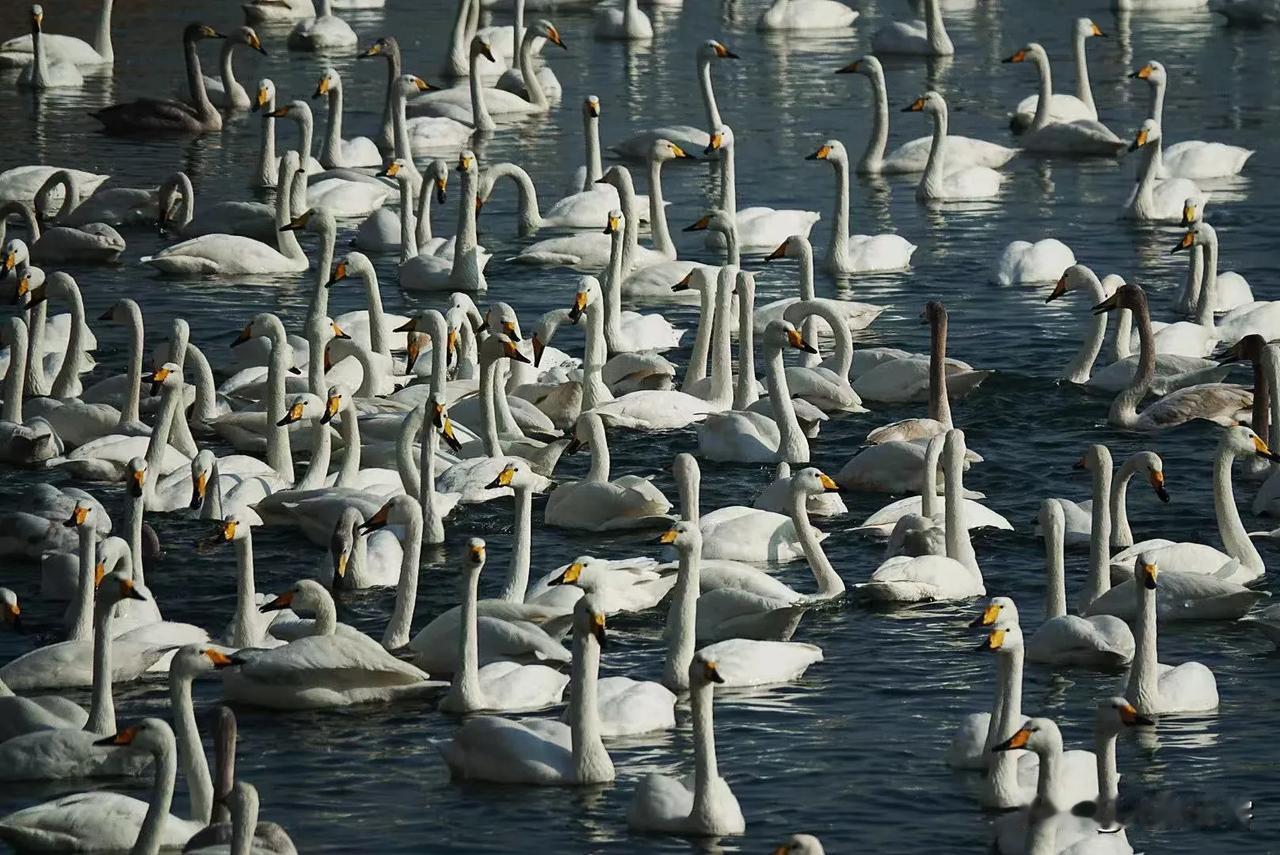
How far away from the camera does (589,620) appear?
37.8 feet

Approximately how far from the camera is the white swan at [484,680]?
12.4 m

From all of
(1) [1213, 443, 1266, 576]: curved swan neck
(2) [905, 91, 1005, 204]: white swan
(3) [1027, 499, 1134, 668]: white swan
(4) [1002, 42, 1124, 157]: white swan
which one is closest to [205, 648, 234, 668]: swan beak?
(3) [1027, 499, 1134, 668]: white swan

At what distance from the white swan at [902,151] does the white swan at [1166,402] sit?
33.6ft

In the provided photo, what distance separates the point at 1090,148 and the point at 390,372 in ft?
44.3

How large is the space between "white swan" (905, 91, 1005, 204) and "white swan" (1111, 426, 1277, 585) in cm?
1238

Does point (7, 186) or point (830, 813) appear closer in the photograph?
point (830, 813)

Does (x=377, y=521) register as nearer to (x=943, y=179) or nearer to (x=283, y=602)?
(x=283, y=602)

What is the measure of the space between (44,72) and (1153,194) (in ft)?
51.2

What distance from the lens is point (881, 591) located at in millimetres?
14250

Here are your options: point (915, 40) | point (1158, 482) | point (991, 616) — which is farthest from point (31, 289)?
point (915, 40)

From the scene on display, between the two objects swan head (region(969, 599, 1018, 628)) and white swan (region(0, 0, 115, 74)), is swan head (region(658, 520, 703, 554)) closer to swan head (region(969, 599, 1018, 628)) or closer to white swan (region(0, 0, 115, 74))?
swan head (region(969, 599, 1018, 628))

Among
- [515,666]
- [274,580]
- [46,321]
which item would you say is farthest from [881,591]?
[46,321]

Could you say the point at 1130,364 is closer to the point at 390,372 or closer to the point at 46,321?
the point at 390,372

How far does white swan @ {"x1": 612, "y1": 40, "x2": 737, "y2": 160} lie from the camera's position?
29141mm
